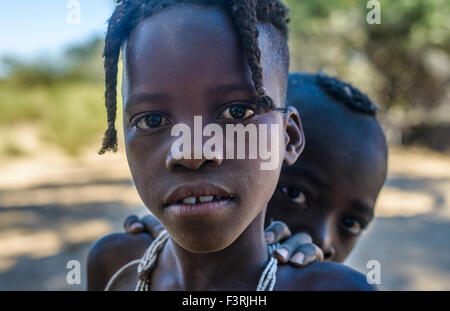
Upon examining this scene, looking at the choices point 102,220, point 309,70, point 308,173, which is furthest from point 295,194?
point 309,70

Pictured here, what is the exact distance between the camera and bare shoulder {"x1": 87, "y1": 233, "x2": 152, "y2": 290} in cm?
179

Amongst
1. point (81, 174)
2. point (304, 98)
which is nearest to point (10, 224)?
point (81, 174)

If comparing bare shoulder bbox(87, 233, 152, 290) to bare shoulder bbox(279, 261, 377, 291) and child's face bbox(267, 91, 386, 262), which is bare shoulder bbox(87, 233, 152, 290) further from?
bare shoulder bbox(279, 261, 377, 291)

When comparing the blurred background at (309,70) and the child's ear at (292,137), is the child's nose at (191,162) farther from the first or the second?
the blurred background at (309,70)

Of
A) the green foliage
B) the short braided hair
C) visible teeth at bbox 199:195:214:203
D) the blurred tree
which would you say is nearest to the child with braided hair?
the short braided hair

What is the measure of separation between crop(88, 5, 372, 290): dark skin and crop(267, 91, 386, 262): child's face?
0.38 metres

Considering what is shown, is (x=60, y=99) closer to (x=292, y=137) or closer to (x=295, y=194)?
(x=295, y=194)

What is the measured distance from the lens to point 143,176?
1.25m

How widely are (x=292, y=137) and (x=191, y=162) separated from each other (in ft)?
1.36

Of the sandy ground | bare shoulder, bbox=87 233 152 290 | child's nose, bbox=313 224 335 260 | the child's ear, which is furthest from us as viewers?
the sandy ground

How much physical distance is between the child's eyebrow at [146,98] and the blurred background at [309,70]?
235 inches

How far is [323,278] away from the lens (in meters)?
1.31

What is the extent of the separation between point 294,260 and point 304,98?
702 millimetres

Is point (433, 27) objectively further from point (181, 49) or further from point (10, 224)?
point (181, 49)
